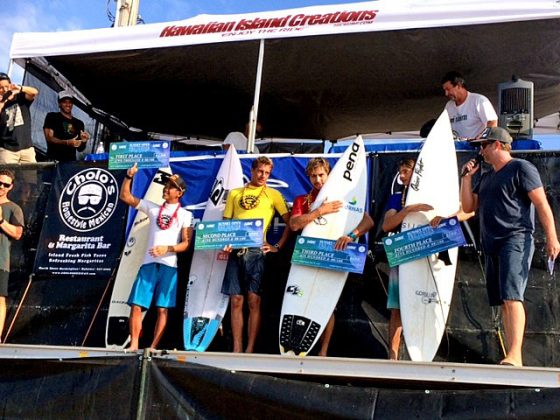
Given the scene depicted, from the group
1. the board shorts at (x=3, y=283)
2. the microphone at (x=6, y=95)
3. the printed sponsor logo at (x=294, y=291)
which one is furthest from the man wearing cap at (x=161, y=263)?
the microphone at (x=6, y=95)

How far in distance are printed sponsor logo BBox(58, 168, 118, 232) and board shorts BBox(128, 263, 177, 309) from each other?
117 centimetres

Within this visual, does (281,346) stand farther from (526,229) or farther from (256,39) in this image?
(256,39)

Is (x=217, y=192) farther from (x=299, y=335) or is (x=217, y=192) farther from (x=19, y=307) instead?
(x=19, y=307)

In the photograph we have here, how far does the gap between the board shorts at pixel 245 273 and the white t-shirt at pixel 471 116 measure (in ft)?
7.46

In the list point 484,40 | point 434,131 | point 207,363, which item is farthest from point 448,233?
point 484,40

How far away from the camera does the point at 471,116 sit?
5.95m

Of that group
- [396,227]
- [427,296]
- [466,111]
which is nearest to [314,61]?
[466,111]

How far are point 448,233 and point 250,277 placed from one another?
1.59 metres

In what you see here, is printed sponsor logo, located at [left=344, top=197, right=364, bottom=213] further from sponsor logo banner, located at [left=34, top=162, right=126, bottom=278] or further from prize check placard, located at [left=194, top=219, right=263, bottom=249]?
sponsor logo banner, located at [left=34, top=162, right=126, bottom=278]

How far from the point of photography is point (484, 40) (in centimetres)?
664

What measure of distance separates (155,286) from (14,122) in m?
2.67

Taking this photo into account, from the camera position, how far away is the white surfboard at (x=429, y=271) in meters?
4.84

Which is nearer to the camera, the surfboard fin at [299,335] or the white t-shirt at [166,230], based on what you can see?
the surfboard fin at [299,335]

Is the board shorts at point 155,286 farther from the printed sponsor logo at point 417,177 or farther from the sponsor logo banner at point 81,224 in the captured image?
the printed sponsor logo at point 417,177
